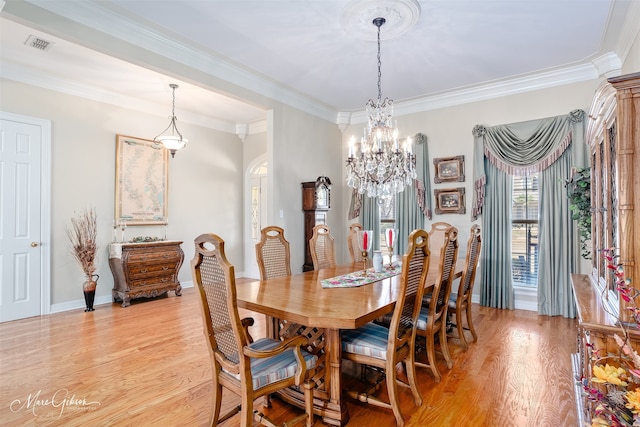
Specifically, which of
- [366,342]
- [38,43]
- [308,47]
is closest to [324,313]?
[366,342]

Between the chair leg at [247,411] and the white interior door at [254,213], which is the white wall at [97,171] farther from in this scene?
the chair leg at [247,411]

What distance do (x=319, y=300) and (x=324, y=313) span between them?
0.97 feet

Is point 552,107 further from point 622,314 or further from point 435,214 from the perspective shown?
point 622,314

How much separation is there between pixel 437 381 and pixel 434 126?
3730 millimetres

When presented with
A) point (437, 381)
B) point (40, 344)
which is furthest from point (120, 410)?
point (437, 381)

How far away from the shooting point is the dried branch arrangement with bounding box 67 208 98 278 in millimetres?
4488

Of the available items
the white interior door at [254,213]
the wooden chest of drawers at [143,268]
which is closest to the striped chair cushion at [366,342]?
the wooden chest of drawers at [143,268]

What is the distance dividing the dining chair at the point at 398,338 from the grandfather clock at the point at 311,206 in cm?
283

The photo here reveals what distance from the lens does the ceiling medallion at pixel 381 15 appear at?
9.27 feet

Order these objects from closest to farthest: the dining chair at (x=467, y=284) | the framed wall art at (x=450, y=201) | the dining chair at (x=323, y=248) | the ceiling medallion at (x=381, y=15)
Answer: the ceiling medallion at (x=381, y=15)
the dining chair at (x=467, y=284)
the dining chair at (x=323, y=248)
the framed wall art at (x=450, y=201)

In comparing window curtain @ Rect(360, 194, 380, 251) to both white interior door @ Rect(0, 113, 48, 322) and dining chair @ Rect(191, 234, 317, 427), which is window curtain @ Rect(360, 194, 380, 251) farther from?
white interior door @ Rect(0, 113, 48, 322)


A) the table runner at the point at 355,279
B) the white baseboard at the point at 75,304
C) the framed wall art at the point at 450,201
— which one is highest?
the framed wall art at the point at 450,201

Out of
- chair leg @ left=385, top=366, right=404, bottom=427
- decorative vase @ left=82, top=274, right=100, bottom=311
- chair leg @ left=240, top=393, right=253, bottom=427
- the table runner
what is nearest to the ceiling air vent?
decorative vase @ left=82, top=274, right=100, bottom=311

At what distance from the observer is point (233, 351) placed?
1804 mm
